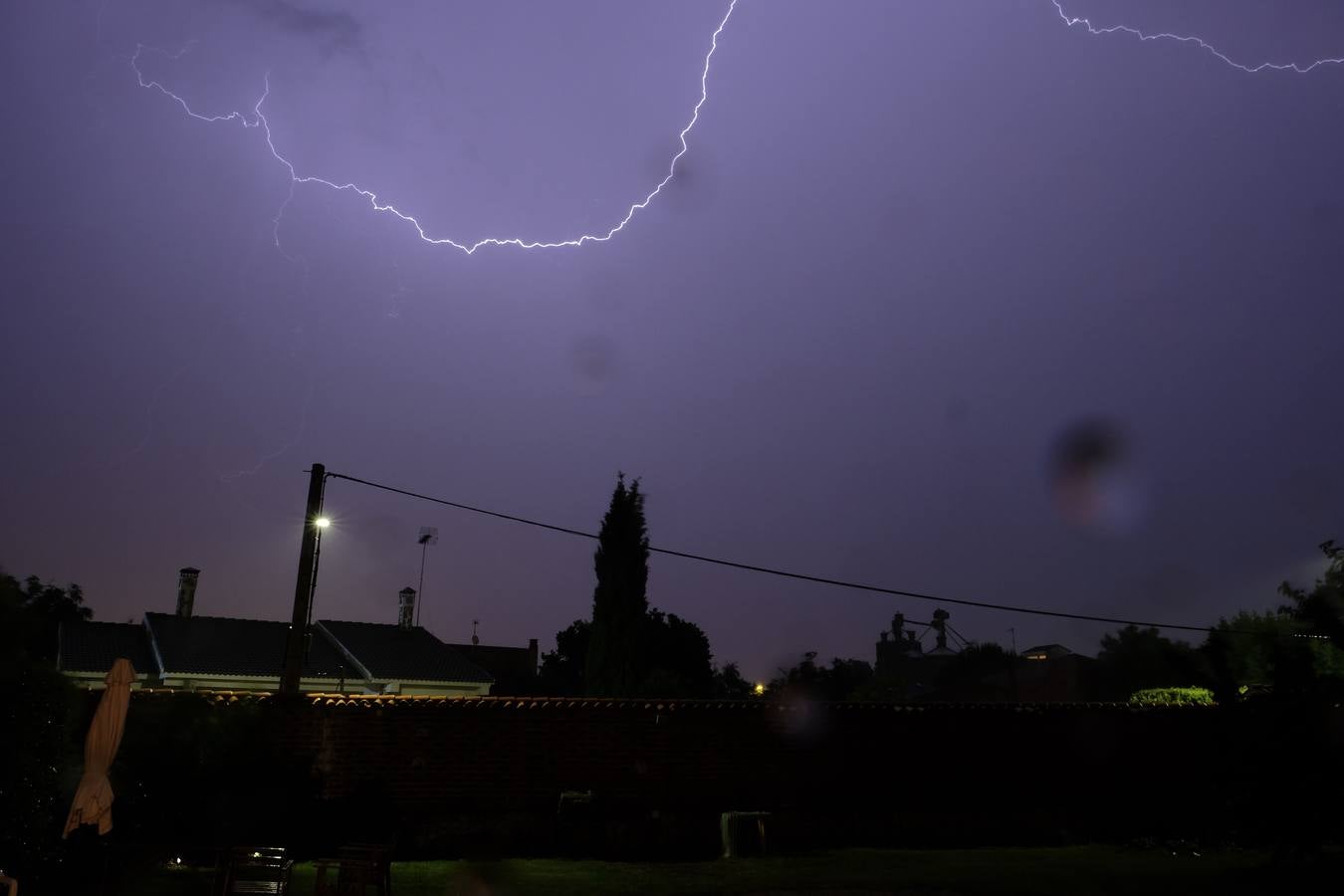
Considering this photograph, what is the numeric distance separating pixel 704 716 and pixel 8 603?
979 cm

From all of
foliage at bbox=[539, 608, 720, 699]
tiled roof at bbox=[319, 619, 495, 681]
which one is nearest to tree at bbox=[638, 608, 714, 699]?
foliage at bbox=[539, 608, 720, 699]

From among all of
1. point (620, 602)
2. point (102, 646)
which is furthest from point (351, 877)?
point (102, 646)

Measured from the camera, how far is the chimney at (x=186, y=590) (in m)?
32.8

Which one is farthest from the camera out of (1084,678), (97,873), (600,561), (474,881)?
(1084,678)

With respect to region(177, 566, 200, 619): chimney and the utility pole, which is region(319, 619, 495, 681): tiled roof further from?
the utility pole

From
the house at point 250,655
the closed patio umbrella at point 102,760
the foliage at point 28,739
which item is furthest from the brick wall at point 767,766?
the house at point 250,655

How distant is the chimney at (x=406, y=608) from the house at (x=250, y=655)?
1.17 meters

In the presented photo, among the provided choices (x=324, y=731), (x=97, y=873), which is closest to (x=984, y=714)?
(x=324, y=731)

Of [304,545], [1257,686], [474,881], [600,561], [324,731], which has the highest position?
[600,561]

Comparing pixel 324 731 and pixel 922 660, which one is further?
pixel 922 660

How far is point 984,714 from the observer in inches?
607

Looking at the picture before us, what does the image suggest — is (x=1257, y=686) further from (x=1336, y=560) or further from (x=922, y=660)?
(x=922, y=660)

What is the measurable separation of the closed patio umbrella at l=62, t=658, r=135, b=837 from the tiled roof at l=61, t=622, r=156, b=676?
75.0ft

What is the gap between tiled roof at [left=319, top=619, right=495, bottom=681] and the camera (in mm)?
32375
